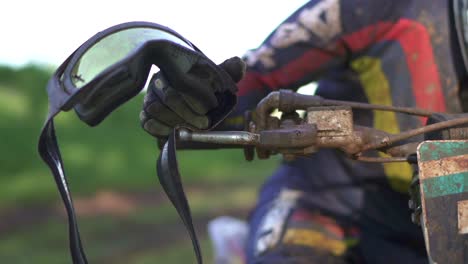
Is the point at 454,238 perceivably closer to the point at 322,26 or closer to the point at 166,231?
the point at 322,26

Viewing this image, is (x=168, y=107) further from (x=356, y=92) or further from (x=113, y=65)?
(x=356, y=92)

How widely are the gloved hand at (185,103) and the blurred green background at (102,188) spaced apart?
225cm

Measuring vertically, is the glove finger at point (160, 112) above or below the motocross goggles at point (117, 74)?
below

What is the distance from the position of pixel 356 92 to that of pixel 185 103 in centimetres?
79

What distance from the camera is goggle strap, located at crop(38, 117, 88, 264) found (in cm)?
108

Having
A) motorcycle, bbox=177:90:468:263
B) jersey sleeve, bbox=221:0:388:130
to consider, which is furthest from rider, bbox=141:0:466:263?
motorcycle, bbox=177:90:468:263

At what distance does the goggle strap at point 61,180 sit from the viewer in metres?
1.08

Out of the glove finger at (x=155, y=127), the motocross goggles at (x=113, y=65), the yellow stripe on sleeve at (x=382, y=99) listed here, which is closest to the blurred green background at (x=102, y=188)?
the yellow stripe on sleeve at (x=382, y=99)

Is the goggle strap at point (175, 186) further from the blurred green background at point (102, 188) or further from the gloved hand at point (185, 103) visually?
the blurred green background at point (102, 188)

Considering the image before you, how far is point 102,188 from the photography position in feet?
13.8

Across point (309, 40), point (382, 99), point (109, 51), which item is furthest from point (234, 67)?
point (382, 99)

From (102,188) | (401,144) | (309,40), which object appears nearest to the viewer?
(401,144)

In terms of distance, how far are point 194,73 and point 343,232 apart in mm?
880

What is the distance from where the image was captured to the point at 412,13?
1656mm
